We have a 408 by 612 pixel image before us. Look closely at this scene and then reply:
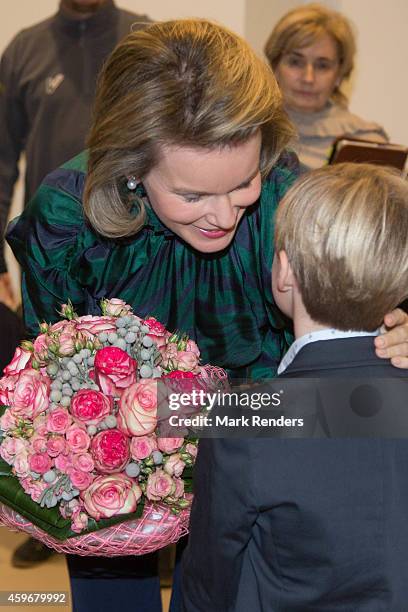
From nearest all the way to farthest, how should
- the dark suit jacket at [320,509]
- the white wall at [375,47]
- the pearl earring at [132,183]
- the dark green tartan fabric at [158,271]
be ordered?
the dark suit jacket at [320,509] → the pearl earring at [132,183] → the dark green tartan fabric at [158,271] → the white wall at [375,47]

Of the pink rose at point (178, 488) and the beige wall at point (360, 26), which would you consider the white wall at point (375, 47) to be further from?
the pink rose at point (178, 488)

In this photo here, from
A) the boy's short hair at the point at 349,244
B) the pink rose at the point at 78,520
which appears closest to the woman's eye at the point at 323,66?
the boy's short hair at the point at 349,244

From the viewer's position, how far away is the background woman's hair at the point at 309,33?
4230 mm

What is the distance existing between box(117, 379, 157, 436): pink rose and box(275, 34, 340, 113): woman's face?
9.36 ft

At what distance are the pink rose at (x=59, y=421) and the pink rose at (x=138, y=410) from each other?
0.29 feet

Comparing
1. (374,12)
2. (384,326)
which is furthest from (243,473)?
(374,12)

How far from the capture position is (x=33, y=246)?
7.31ft

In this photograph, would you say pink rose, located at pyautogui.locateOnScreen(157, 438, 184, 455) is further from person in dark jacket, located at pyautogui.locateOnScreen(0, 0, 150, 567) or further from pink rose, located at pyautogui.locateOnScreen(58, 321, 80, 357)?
person in dark jacket, located at pyautogui.locateOnScreen(0, 0, 150, 567)

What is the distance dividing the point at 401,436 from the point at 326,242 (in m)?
0.31

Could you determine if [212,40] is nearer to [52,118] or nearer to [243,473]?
[243,473]

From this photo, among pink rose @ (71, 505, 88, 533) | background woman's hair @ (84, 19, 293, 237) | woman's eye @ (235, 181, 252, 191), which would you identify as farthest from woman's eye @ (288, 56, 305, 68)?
pink rose @ (71, 505, 88, 533)

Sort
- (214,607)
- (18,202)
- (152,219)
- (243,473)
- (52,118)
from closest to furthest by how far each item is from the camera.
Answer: (243,473) → (214,607) → (152,219) → (52,118) → (18,202)

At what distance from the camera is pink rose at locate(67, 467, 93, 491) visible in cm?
166

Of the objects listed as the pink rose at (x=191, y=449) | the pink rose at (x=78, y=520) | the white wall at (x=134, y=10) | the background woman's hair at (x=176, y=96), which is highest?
the white wall at (x=134, y=10)
